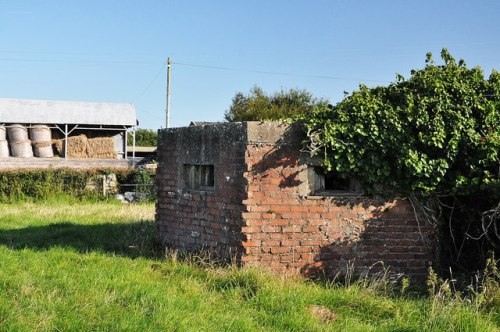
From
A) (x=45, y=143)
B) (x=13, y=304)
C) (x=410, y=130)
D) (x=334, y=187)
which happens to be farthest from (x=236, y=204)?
(x=45, y=143)

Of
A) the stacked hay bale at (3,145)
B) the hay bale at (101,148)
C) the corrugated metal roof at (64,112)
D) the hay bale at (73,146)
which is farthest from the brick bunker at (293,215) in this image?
the corrugated metal roof at (64,112)

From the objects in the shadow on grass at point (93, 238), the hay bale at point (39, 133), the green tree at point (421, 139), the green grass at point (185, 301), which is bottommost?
the green grass at point (185, 301)

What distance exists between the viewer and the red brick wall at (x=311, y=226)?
770cm

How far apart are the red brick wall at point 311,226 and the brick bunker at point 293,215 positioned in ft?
0.05

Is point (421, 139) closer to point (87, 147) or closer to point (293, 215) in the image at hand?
point (293, 215)

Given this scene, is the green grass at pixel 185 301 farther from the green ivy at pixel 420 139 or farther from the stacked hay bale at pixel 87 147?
the stacked hay bale at pixel 87 147

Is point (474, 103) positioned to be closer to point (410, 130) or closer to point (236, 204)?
point (410, 130)

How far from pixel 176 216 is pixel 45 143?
2323 cm

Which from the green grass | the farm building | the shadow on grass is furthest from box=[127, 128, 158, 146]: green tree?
the green grass

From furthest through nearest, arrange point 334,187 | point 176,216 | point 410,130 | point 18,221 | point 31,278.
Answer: point 18,221 → point 176,216 → point 334,187 → point 410,130 → point 31,278

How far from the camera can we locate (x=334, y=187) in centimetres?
822

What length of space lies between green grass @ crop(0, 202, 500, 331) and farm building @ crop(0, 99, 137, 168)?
73.2ft

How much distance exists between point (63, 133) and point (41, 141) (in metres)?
1.39

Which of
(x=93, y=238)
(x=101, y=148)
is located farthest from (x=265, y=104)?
(x=93, y=238)
